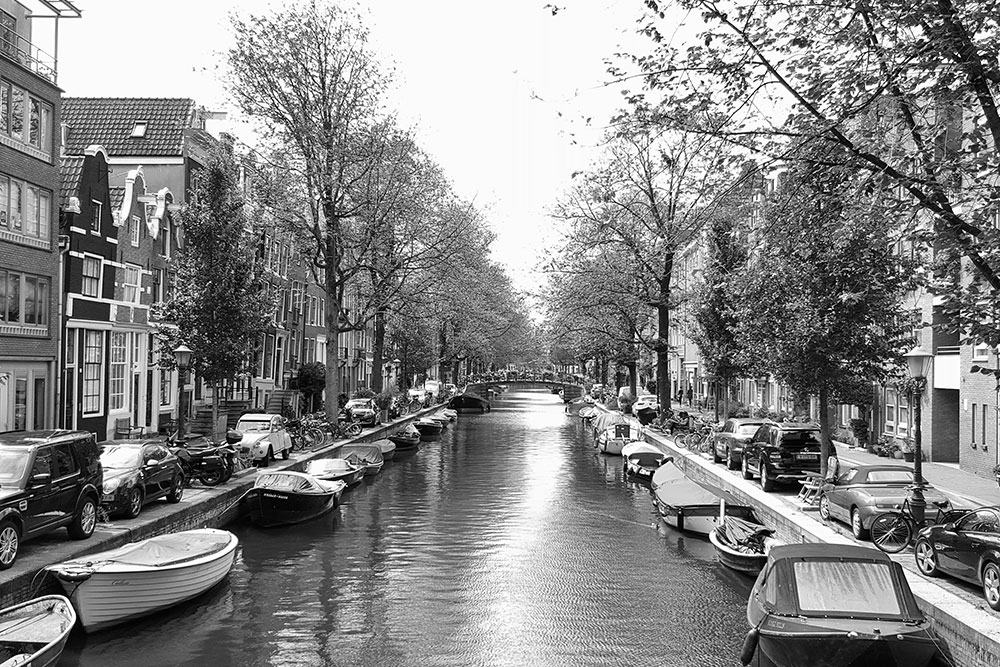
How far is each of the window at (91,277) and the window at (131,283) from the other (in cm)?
211

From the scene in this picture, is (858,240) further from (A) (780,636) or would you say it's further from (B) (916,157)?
(A) (780,636)

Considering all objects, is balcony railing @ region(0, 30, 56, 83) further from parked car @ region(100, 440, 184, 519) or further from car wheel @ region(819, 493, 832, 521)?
A: car wheel @ region(819, 493, 832, 521)

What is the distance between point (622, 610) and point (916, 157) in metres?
9.84

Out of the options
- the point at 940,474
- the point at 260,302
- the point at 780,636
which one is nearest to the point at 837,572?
the point at 780,636

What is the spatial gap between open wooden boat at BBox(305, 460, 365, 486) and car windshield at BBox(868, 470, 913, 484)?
17.7 metres

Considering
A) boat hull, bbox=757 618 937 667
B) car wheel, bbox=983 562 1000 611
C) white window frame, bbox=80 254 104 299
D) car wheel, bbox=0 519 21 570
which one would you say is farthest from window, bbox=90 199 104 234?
car wheel, bbox=983 562 1000 611

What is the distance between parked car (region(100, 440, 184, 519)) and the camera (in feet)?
65.9

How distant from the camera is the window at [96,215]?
33.2 metres

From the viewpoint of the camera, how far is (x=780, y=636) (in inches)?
466

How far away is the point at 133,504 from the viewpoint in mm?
20469

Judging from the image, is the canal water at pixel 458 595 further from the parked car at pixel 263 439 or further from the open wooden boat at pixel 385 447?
the open wooden boat at pixel 385 447

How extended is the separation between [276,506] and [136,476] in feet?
16.9

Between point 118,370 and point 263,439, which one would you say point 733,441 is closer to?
point 263,439

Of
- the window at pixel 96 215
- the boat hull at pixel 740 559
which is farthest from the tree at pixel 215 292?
the boat hull at pixel 740 559
